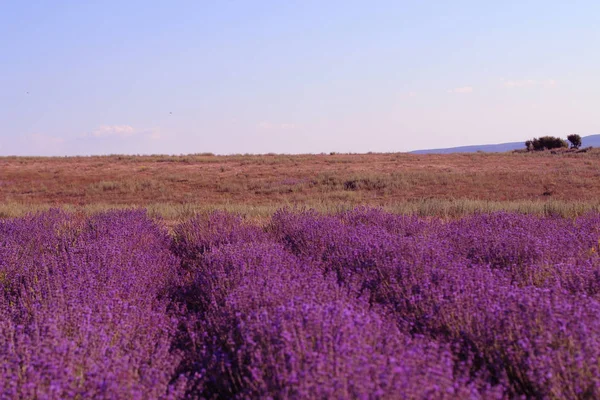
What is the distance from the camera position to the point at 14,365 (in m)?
2.34

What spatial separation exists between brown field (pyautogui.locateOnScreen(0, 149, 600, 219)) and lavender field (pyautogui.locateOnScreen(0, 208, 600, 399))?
5.42 m

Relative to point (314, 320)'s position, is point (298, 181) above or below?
below

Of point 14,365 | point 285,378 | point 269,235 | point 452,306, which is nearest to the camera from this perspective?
point 285,378

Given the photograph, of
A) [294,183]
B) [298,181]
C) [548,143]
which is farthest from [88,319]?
[548,143]

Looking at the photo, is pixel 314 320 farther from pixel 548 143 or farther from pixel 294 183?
pixel 548 143

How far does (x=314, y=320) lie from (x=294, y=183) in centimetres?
1745

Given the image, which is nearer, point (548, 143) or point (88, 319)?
point (88, 319)

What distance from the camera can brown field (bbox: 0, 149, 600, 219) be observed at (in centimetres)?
1477

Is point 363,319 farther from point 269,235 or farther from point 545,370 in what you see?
point 269,235

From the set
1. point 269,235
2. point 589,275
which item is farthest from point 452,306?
point 269,235

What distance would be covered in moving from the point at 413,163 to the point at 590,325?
81.1 ft

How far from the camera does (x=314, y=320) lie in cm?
238

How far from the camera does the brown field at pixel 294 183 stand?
1477cm

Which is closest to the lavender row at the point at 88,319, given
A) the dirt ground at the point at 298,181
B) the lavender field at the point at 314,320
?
the lavender field at the point at 314,320
